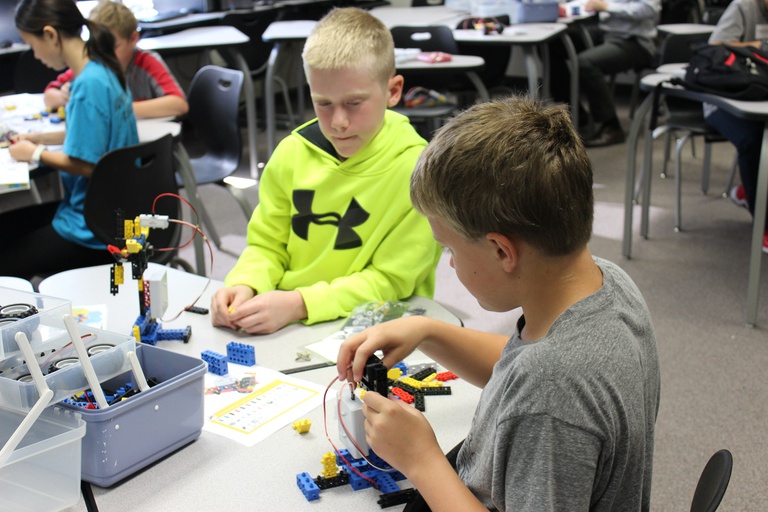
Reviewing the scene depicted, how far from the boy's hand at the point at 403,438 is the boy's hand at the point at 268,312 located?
531 millimetres

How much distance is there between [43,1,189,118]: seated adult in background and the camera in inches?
129

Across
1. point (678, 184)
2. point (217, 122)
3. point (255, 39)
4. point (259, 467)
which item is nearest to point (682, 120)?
point (678, 184)

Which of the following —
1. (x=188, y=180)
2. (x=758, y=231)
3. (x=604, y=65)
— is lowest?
(x=758, y=231)

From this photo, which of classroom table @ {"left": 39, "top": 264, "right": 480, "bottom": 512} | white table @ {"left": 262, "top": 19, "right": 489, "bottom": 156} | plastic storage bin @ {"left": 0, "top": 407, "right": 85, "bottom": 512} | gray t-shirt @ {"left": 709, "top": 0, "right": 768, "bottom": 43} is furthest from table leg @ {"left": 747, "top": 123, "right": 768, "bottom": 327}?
plastic storage bin @ {"left": 0, "top": 407, "right": 85, "bottom": 512}

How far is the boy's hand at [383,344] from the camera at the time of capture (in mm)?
1145

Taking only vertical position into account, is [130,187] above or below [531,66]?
above

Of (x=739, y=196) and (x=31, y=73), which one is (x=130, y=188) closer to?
(x=31, y=73)

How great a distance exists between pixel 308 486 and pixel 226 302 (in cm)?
59

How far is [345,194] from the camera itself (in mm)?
1794

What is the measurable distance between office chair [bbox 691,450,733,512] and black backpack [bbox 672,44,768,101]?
7.87ft

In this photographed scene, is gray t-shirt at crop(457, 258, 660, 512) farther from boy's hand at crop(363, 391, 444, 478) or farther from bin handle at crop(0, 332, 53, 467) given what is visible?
bin handle at crop(0, 332, 53, 467)

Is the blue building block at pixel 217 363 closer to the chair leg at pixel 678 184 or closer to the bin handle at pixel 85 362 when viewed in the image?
the bin handle at pixel 85 362

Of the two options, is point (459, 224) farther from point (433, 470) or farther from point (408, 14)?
point (408, 14)

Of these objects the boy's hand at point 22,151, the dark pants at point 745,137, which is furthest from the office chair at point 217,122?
the dark pants at point 745,137
